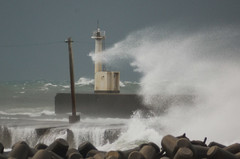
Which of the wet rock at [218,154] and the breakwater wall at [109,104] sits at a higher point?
the breakwater wall at [109,104]

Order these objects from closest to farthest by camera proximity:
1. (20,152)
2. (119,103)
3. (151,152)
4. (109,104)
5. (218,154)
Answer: (218,154) → (151,152) → (20,152) → (119,103) → (109,104)

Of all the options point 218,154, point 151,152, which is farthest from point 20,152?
point 218,154

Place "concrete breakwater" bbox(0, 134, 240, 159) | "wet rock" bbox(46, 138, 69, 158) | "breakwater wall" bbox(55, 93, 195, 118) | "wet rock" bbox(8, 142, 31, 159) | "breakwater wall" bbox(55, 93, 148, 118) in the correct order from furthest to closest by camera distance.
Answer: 1. "breakwater wall" bbox(55, 93, 148, 118)
2. "breakwater wall" bbox(55, 93, 195, 118)
3. "wet rock" bbox(46, 138, 69, 158)
4. "wet rock" bbox(8, 142, 31, 159)
5. "concrete breakwater" bbox(0, 134, 240, 159)

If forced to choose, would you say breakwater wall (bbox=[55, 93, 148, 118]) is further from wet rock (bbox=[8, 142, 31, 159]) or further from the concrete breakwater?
wet rock (bbox=[8, 142, 31, 159])

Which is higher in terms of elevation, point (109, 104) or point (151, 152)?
point (109, 104)

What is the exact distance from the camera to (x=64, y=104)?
2780cm

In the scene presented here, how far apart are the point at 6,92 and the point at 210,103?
2331 inches

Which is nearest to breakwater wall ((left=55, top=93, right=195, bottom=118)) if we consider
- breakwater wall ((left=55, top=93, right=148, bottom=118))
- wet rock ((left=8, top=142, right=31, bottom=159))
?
breakwater wall ((left=55, top=93, right=148, bottom=118))

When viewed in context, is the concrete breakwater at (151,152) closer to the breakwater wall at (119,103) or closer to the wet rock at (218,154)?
the wet rock at (218,154)

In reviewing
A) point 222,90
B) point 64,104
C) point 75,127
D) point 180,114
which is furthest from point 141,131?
point 64,104

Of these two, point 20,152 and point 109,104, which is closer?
point 20,152

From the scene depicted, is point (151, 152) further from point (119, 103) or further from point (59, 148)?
point (119, 103)

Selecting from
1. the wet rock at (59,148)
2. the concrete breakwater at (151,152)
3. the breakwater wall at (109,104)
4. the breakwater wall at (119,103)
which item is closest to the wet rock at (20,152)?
the concrete breakwater at (151,152)

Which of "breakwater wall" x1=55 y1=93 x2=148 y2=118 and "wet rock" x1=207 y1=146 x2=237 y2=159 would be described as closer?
"wet rock" x1=207 y1=146 x2=237 y2=159
